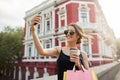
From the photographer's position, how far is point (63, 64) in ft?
5.63

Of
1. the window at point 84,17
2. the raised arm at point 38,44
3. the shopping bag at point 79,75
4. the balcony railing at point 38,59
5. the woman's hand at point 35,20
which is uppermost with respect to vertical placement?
the window at point 84,17

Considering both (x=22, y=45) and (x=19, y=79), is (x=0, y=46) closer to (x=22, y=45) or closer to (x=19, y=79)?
(x=22, y=45)

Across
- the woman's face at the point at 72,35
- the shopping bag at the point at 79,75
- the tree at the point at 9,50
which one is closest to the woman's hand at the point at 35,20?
the woman's face at the point at 72,35

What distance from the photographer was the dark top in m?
1.70

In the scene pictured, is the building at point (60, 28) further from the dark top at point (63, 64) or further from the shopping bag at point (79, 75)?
the shopping bag at point (79, 75)

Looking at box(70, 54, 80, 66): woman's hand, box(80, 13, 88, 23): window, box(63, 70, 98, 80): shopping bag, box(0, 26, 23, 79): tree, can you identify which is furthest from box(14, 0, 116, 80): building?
box(63, 70, 98, 80): shopping bag

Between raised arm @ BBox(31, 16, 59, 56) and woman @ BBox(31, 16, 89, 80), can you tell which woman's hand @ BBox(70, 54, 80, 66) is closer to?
woman @ BBox(31, 16, 89, 80)

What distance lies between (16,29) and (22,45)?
8.31m

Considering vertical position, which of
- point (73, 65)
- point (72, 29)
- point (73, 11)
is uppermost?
point (73, 11)

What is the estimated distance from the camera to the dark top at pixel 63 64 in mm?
1700

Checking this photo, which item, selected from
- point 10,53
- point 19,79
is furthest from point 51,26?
point 19,79

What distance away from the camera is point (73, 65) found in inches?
66.5

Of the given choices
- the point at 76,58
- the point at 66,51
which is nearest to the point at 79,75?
the point at 76,58

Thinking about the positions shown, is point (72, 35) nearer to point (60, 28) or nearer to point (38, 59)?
point (60, 28)
